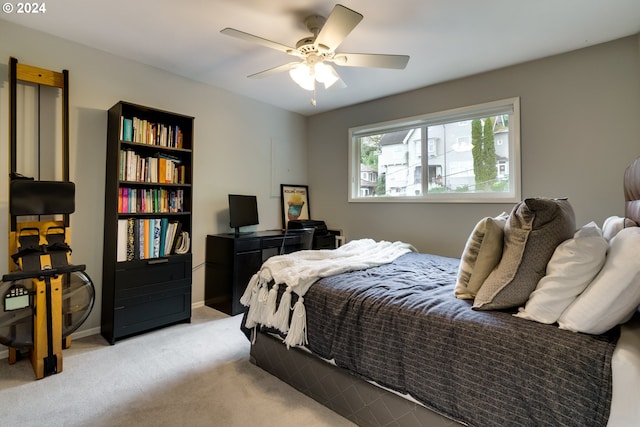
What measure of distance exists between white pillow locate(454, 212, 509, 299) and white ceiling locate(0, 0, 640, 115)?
158 centimetres

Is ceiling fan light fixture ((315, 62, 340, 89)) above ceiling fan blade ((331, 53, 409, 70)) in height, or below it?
below

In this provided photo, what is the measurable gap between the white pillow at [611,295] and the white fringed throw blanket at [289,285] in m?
1.17

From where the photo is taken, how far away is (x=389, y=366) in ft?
4.57

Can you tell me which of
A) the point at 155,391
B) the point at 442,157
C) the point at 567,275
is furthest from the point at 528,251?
the point at 442,157

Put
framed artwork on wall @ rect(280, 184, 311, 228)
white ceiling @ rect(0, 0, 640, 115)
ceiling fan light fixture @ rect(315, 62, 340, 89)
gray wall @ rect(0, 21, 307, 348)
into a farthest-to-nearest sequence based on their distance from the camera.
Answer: framed artwork on wall @ rect(280, 184, 311, 228), gray wall @ rect(0, 21, 307, 348), ceiling fan light fixture @ rect(315, 62, 340, 89), white ceiling @ rect(0, 0, 640, 115)

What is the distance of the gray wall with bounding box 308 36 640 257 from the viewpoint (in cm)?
252

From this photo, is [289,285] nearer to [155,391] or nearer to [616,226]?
[155,391]

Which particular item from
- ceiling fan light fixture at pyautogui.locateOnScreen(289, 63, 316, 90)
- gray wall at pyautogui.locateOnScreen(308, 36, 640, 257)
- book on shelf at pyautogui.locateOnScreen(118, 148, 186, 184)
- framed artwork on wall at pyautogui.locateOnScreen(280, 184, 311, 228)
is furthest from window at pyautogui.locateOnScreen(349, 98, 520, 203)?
book on shelf at pyautogui.locateOnScreen(118, 148, 186, 184)

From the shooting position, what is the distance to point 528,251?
1.28m

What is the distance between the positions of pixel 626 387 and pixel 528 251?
516 millimetres

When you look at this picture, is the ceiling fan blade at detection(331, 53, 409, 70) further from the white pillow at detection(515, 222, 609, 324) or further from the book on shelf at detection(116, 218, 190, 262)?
the book on shelf at detection(116, 218, 190, 262)

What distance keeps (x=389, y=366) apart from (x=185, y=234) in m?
2.30

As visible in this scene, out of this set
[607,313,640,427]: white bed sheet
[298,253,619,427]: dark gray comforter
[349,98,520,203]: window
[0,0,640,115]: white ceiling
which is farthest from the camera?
[349,98,520,203]: window

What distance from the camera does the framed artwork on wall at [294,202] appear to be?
4312 mm
